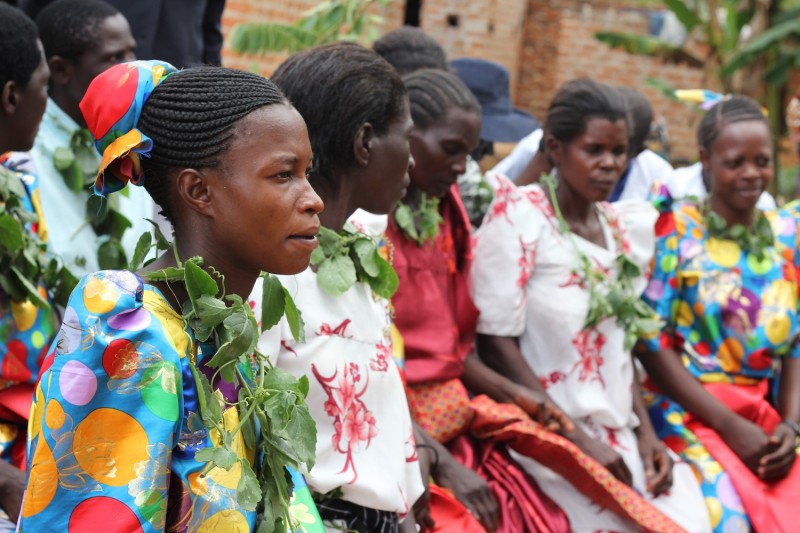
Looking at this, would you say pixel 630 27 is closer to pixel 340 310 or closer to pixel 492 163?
pixel 492 163

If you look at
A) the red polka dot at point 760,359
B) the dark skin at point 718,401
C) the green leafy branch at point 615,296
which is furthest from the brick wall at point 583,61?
the green leafy branch at point 615,296

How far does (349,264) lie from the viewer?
2.55 metres

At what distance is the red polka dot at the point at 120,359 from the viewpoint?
1.65m

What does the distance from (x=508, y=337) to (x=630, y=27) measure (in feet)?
36.6

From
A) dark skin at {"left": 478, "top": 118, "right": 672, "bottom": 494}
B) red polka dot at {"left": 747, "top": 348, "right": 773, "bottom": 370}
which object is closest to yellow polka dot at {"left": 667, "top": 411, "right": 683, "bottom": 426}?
dark skin at {"left": 478, "top": 118, "right": 672, "bottom": 494}

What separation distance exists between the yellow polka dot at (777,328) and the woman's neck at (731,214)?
409 mm

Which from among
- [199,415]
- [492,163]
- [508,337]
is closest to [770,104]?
[492,163]

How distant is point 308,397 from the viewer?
7.98 feet

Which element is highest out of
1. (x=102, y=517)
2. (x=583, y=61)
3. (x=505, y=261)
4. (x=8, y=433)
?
(x=102, y=517)

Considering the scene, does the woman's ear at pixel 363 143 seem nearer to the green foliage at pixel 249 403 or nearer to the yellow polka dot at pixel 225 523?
the green foliage at pixel 249 403

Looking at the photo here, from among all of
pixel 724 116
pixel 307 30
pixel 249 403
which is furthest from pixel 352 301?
pixel 307 30

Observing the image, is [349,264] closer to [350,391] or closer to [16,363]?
[350,391]

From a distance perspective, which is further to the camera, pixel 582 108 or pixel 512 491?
pixel 582 108

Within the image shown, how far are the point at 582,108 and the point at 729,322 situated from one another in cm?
101
